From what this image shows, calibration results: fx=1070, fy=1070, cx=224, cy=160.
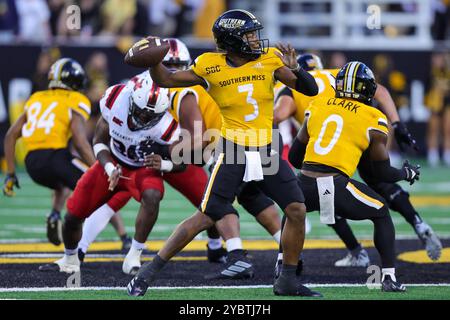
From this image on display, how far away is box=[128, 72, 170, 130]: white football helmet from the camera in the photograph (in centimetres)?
743

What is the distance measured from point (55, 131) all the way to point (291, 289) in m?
3.43

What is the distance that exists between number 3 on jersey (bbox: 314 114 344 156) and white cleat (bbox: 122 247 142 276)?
1.60 m

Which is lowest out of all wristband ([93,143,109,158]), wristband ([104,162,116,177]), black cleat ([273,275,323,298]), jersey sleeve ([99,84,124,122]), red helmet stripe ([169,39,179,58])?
black cleat ([273,275,323,298])

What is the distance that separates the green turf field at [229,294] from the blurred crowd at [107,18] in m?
10.1

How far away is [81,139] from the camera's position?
884 centimetres

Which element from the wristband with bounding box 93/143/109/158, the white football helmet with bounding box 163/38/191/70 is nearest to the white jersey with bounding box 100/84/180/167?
the wristband with bounding box 93/143/109/158

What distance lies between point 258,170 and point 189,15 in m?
12.0

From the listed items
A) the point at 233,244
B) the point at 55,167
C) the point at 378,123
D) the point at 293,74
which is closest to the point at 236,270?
the point at 233,244

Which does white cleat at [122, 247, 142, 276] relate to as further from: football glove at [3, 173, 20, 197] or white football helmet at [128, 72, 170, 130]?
football glove at [3, 173, 20, 197]

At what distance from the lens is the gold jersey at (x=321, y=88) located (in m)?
8.46

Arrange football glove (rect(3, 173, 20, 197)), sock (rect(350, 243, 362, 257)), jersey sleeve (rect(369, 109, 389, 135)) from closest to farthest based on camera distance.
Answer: jersey sleeve (rect(369, 109, 389, 135)), sock (rect(350, 243, 362, 257)), football glove (rect(3, 173, 20, 197))

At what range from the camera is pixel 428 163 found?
18266 millimetres

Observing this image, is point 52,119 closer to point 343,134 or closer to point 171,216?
point 171,216

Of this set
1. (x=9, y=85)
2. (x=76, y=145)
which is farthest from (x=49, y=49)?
(x=76, y=145)
